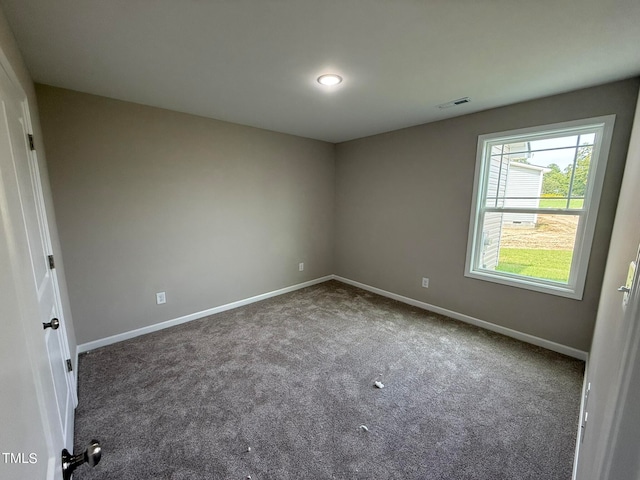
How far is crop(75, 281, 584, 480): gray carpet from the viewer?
4.88 feet

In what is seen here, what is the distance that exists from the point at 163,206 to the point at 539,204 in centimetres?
386

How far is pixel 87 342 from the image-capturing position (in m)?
2.52

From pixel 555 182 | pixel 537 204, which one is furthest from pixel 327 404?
pixel 555 182

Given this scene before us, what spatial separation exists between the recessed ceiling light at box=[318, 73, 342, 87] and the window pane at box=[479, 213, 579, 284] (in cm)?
219

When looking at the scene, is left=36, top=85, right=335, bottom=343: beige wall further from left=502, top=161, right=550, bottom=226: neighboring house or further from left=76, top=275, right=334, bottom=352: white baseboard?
left=502, top=161, right=550, bottom=226: neighboring house

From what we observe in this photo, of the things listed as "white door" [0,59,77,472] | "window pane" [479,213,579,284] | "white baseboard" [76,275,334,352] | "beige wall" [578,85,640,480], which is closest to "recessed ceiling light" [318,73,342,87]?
"white door" [0,59,77,472]

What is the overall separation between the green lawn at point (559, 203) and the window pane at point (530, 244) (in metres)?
0.10

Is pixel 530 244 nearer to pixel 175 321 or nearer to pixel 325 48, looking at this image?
pixel 325 48

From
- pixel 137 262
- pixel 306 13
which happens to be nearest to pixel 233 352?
pixel 137 262

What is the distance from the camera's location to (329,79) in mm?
2080

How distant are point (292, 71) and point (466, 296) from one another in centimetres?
297

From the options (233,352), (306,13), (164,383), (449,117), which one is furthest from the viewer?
(449,117)

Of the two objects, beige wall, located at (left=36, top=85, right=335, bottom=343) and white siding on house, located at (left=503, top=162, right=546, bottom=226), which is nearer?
beige wall, located at (left=36, top=85, right=335, bottom=343)

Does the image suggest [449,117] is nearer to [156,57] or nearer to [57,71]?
[156,57]
